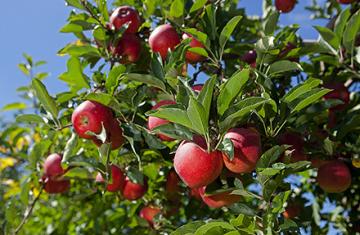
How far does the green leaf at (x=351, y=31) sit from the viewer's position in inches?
62.0

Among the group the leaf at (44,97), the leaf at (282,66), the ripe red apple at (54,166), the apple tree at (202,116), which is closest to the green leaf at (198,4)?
the apple tree at (202,116)

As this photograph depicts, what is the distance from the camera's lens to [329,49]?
1736 mm

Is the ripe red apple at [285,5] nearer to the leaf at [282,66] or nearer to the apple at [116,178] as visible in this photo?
the leaf at [282,66]

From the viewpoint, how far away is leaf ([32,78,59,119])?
1.57m

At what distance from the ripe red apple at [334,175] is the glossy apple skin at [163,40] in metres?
0.70

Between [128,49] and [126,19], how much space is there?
0.42 ft

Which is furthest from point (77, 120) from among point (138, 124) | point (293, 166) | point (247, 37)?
point (247, 37)

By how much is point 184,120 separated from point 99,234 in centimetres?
194

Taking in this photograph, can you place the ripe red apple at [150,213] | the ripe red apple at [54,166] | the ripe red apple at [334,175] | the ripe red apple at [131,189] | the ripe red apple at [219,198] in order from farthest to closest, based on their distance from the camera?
1. the ripe red apple at [150,213]
2. the ripe red apple at [54,166]
3. the ripe red apple at [131,189]
4. the ripe red apple at [334,175]
5. the ripe red apple at [219,198]

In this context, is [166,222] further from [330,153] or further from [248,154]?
[248,154]

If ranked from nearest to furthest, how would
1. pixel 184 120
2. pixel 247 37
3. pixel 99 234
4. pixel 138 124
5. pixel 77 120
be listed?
pixel 184 120 < pixel 77 120 < pixel 138 124 < pixel 247 37 < pixel 99 234

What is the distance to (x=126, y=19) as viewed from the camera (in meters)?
1.71

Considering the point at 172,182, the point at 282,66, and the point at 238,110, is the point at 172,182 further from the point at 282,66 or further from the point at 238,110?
the point at 238,110

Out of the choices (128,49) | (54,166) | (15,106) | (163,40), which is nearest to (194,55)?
(163,40)
